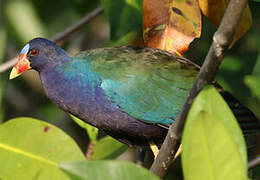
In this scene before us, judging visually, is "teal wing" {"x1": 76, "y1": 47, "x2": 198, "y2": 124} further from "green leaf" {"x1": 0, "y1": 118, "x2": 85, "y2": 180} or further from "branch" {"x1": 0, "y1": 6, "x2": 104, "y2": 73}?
"branch" {"x1": 0, "y1": 6, "x2": 104, "y2": 73}

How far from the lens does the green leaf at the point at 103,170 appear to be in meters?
1.16

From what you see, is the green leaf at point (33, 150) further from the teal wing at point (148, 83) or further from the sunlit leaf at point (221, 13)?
the sunlit leaf at point (221, 13)

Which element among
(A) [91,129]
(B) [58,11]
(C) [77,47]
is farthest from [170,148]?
(B) [58,11]

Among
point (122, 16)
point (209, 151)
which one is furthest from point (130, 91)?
point (209, 151)

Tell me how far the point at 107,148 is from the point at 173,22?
71 centimetres

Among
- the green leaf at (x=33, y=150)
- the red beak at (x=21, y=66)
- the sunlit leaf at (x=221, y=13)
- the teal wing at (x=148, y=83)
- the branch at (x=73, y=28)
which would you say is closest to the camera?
the green leaf at (x=33, y=150)

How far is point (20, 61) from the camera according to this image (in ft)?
9.01

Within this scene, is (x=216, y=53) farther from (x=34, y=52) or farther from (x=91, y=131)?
(x=34, y=52)

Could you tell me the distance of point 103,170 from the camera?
118 cm

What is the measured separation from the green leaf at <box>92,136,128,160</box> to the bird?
0.13ft

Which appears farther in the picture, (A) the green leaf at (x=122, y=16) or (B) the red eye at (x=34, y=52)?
(B) the red eye at (x=34, y=52)

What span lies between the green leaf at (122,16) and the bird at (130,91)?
156 mm

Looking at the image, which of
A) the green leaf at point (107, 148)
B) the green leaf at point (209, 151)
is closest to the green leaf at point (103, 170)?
the green leaf at point (209, 151)

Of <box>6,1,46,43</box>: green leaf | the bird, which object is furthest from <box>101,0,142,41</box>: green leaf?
<box>6,1,46,43</box>: green leaf
